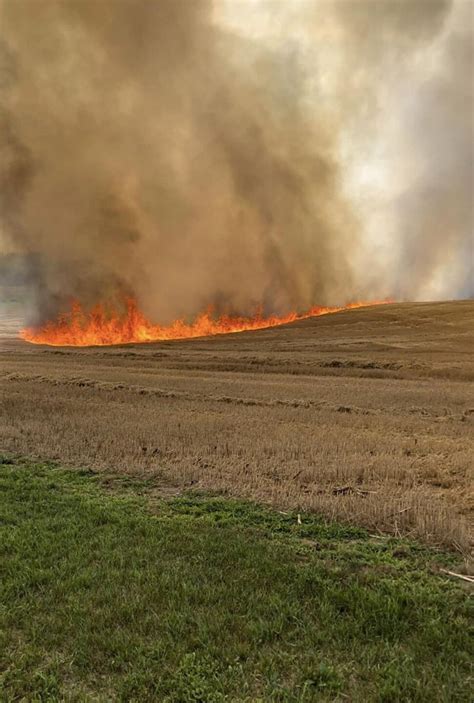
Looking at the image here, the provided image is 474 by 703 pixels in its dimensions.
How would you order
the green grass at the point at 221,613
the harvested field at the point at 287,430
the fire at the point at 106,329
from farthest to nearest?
the fire at the point at 106,329
the harvested field at the point at 287,430
the green grass at the point at 221,613

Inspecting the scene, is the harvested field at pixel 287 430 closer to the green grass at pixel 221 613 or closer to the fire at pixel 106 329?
the green grass at pixel 221 613

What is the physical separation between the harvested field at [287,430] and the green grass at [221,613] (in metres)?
1.88

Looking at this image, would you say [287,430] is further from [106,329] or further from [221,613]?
[106,329]

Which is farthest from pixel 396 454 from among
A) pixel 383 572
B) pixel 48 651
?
pixel 48 651

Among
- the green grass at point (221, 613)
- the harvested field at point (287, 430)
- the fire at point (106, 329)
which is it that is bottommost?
the green grass at point (221, 613)

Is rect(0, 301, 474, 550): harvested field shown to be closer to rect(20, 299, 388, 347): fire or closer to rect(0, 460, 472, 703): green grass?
rect(0, 460, 472, 703): green grass

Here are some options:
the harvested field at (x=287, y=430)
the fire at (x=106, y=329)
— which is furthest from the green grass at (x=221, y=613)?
the fire at (x=106, y=329)

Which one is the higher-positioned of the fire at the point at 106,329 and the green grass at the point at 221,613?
the fire at the point at 106,329

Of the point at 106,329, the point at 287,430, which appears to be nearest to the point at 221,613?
the point at 287,430

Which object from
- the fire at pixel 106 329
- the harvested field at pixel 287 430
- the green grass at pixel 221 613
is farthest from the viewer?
the fire at pixel 106 329

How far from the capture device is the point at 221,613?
5164 mm

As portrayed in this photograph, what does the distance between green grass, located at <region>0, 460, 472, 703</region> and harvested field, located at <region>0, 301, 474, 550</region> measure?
1.88 meters

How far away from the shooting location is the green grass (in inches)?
166

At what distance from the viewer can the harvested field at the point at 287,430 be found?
9.70 metres
